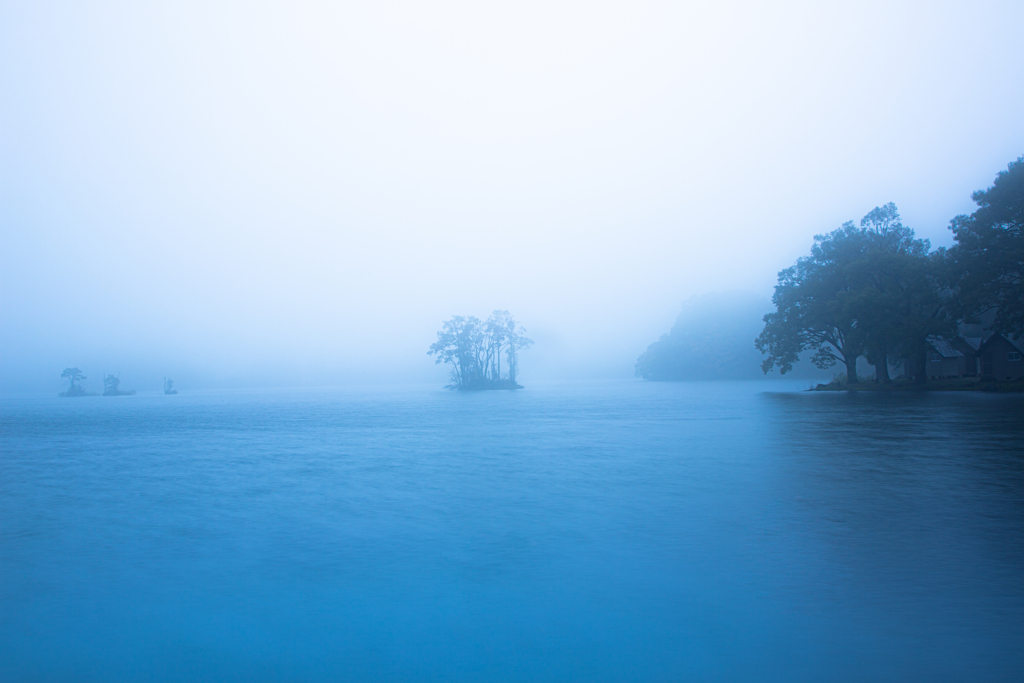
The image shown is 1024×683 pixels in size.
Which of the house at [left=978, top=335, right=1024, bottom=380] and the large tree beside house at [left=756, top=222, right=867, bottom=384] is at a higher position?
the large tree beside house at [left=756, top=222, right=867, bottom=384]

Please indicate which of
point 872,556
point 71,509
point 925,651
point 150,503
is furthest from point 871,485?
point 71,509

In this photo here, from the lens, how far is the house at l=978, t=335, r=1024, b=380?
177ft

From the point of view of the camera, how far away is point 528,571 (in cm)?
720

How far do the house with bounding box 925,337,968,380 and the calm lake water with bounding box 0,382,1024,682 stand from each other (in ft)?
181

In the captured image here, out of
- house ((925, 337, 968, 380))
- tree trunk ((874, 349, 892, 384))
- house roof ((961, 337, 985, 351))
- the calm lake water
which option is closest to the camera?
the calm lake water

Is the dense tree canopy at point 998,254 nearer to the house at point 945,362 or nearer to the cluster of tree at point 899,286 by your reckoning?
the cluster of tree at point 899,286

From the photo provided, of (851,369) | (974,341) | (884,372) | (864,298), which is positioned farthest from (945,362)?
(864,298)

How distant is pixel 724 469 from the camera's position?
14383 millimetres

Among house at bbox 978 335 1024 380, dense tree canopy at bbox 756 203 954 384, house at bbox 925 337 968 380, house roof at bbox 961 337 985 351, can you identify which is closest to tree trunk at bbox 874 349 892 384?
dense tree canopy at bbox 756 203 954 384

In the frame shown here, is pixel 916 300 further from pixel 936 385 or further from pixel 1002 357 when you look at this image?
pixel 1002 357

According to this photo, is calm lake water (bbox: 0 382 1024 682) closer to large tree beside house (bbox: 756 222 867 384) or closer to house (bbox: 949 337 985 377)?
large tree beside house (bbox: 756 222 867 384)

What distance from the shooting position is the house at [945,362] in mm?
61312

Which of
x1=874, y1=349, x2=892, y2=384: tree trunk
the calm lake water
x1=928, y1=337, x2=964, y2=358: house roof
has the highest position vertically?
x1=928, y1=337, x2=964, y2=358: house roof

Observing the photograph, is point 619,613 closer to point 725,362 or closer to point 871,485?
point 871,485
